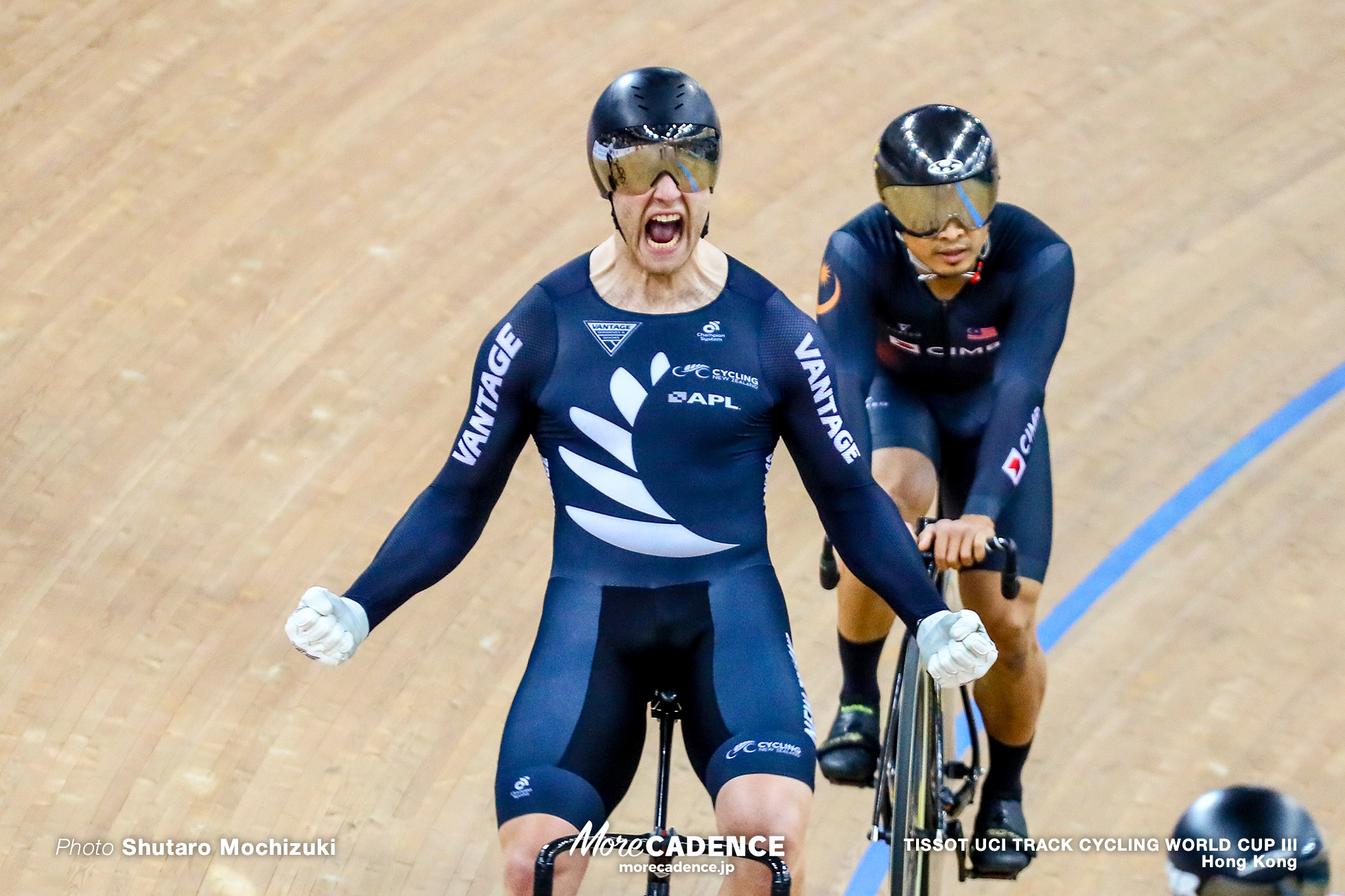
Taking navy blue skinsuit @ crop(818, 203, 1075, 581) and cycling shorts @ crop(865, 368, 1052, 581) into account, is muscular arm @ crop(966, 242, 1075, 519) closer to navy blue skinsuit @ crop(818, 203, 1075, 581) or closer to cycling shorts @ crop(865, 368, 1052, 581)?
navy blue skinsuit @ crop(818, 203, 1075, 581)

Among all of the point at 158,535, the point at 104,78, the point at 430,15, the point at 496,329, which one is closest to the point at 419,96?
the point at 430,15

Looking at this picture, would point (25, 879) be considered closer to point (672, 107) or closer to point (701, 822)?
point (701, 822)

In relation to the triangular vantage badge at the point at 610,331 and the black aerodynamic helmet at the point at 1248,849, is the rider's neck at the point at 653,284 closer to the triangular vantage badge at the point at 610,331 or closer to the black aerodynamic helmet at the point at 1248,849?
the triangular vantage badge at the point at 610,331

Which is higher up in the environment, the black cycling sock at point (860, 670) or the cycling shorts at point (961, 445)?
the cycling shorts at point (961, 445)

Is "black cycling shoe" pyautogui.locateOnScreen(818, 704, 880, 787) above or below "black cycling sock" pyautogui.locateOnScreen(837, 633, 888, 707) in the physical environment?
below

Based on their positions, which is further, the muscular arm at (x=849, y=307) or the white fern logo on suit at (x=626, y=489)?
the muscular arm at (x=849, y=307)

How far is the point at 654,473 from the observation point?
3.14 meters

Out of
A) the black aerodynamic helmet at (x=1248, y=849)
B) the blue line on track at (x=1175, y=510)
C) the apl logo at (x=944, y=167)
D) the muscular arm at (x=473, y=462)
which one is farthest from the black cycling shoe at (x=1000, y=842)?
the black aerodynamic helmet at (x=1248, y=849)

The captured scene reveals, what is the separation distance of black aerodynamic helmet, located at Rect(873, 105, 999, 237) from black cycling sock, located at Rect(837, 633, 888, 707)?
1084 millimetres

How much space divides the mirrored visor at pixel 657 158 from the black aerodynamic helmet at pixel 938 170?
0.76 m

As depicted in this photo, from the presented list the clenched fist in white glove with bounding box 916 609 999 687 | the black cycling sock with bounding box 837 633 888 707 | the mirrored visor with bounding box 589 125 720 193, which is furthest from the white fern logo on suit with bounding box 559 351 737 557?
the black cycling sock with bounding box 837 633 888 707

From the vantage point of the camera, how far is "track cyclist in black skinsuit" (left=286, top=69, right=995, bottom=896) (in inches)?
121

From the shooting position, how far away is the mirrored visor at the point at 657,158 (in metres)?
3.05

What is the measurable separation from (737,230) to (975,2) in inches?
73.3
